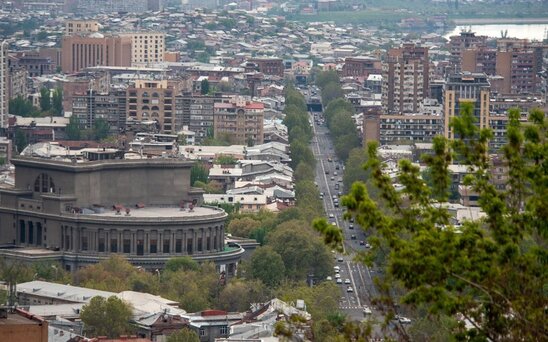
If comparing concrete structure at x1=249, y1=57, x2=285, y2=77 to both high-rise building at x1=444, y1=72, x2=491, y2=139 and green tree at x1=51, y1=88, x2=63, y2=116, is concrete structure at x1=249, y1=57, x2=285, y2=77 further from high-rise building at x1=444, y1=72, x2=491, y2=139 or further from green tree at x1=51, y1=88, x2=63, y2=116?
high-rise building at x1=444, y1=72, x2=491, y2=139

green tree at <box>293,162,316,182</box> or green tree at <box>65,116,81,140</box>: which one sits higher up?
green tree at <box>293,162,316,182</box>

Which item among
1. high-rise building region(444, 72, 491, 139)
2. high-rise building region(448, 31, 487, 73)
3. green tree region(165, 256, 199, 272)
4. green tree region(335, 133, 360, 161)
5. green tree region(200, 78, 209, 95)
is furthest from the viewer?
high-rise building region(448, 31, 487, 73)

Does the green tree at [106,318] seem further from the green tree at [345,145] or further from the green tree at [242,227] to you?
the green tree at [345,145]

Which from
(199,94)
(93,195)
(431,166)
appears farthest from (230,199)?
(431,166)

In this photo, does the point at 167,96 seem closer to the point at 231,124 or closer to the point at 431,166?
the point at 231,124

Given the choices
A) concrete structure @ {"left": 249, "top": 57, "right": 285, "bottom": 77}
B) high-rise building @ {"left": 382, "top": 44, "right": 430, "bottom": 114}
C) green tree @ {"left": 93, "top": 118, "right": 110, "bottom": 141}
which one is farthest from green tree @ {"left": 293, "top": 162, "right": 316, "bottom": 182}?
concrete structure @ {"left": 249, "top": 57, "right": 285, "bottom": 77}

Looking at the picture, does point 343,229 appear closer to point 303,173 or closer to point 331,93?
point 303,173

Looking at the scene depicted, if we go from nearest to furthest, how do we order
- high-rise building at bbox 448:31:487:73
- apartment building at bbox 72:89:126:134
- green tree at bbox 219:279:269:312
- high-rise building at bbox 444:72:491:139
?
1. green tree at bbox 219:279:269:312
2. high-rise building at bbox 444:72:491:139
3. apartment building at bbox 72:89:126:134
4. high-rise building at bbox 448:31:487:73
